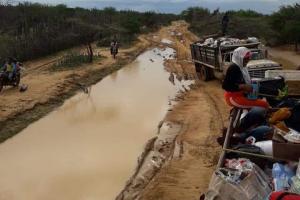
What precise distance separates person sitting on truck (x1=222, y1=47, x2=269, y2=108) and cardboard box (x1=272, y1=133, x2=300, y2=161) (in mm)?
2023

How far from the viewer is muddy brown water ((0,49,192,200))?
31.2ft

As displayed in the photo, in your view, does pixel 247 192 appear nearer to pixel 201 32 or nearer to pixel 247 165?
pixel 247 165

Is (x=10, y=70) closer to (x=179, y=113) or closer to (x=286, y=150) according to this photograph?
(x=179, y=113)

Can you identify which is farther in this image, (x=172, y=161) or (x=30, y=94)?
(x=30, y=94)

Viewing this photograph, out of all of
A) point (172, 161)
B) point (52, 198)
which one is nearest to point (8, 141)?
point (52, 198)

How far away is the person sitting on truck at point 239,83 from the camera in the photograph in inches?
299

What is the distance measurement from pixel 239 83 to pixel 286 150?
224cm

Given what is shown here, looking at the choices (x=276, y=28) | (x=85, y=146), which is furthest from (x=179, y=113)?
(x=276, y=28)

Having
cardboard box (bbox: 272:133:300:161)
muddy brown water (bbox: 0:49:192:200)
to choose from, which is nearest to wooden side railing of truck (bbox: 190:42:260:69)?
muddy brown water (bbox: 0:49:192:200)

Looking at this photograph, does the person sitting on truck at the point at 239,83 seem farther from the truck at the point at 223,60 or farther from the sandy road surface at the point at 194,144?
the truck at the point at 223,60

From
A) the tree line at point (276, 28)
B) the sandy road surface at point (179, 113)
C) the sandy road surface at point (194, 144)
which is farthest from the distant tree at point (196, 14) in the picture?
the sandy road surface at point (194, 144)

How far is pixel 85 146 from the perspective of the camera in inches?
475

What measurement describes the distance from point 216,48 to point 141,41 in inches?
871

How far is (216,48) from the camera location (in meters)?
17.6
